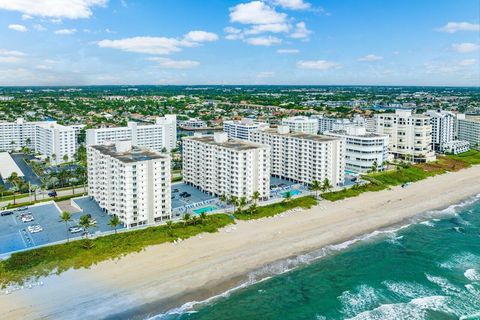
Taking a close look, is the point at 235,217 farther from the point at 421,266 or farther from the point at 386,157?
the point at 386,157

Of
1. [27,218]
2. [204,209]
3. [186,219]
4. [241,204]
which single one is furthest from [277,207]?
[27,218]

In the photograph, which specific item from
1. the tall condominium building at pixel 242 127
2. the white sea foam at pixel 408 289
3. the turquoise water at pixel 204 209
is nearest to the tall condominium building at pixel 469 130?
the tall condominium building at pixel 242 127

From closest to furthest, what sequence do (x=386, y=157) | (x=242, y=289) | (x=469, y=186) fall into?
(x=242, y=289) → (x=469, y=186) → (x=386, y=157)

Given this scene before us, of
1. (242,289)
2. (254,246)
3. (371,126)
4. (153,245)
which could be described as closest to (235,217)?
(254,246)

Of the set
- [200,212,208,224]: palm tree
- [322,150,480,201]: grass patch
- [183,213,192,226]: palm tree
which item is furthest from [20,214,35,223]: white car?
→ [322,150,480,201]: grass patch

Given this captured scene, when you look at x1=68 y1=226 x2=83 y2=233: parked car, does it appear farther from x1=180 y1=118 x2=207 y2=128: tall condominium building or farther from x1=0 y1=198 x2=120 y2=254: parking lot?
x1=180 y1=118 x2=207 y2=128: tall condominium building

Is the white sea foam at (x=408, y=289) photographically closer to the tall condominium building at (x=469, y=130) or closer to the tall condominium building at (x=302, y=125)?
the tall condominium building at (x=302, y=125)
